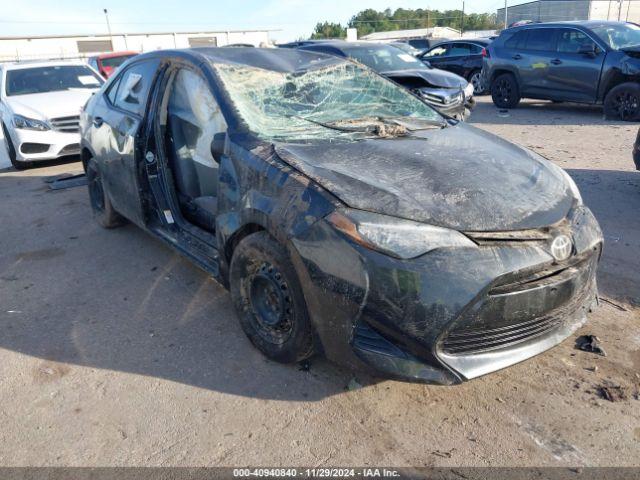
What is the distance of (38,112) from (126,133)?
4.81 meters

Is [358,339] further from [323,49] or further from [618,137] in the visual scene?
[323,49]

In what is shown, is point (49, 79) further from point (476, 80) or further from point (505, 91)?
point (476, 80)

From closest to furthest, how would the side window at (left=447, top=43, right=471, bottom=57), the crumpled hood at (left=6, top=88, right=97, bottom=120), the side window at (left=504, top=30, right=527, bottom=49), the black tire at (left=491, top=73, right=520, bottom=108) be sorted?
1. the crumpled hood at (left=6, top=88, right=97, bottom=120)
2. the side window at (left=504, top=30, right=527, bottom=49)
3. the black tire at (left=491, top=73, right=520, bottom=108)
4. the side window at (left=447, top=43, right=471, bottom=57)

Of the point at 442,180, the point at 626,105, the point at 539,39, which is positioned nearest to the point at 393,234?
the point at 442,180

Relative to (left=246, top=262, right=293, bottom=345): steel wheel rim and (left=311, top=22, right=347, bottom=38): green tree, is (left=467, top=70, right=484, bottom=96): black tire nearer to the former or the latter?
(left=246, top=262, right=293, bottom=345): steel wheel rim

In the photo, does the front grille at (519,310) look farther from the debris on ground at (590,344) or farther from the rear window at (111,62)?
the rear window at (111,62)

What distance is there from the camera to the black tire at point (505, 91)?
37.4 ft

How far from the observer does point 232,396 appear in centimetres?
270

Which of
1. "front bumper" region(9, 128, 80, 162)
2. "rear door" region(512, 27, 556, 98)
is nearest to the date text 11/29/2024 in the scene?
"front bumper" region(9, 128, 80, 162)

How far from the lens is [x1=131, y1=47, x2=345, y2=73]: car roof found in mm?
3502

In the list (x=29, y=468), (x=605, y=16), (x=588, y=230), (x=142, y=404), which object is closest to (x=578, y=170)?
(x=588, y=230)

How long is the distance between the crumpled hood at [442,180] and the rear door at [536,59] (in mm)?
8467

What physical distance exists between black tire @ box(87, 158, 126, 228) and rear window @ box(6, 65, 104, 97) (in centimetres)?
472

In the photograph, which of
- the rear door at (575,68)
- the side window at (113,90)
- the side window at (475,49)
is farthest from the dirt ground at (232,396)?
the side window at (475,49)
